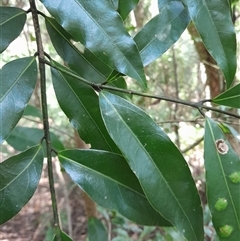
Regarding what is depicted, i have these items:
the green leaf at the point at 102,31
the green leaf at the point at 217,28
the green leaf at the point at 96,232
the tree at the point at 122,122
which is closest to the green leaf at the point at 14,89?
the tree at the point at 122,122

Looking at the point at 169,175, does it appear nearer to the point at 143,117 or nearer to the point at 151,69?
the point at 143,117

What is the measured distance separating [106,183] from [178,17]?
28 centimetres

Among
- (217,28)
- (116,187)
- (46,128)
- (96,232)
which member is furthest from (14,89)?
(96,232)

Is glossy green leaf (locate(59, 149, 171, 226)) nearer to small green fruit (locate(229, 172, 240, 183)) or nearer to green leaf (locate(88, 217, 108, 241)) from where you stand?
small green fruit (locate(229, 172, 240, 183))

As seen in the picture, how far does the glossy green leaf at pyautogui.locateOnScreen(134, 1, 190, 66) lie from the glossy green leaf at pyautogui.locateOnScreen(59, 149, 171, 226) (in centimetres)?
17

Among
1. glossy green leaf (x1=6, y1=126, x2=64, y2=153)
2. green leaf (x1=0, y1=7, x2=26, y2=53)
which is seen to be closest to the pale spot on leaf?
green leaf (x1=0, y1=7, x2=26, y2=53)

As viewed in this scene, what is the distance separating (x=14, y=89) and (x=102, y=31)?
160mm

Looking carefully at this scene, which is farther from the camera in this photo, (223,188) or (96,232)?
(96,232)

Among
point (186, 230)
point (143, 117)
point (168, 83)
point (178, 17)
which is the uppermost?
point (178, 17)

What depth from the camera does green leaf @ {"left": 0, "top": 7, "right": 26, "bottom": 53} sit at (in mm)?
581

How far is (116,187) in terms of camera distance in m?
0.55

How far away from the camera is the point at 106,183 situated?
1.81 ft

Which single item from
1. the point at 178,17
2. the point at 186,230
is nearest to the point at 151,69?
the point at 178,17

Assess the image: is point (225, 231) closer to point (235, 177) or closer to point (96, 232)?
point (235, 177)
